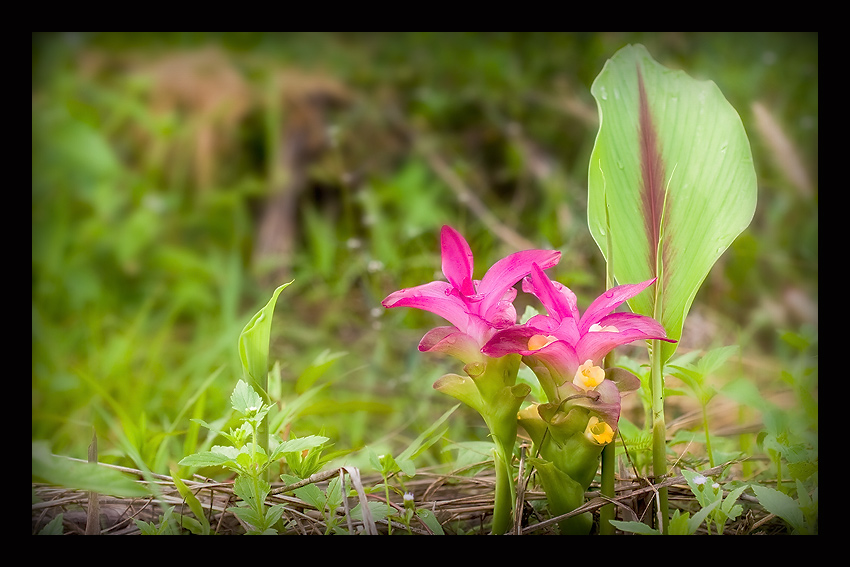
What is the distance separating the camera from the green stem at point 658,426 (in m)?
0.65

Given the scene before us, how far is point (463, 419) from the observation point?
1363 mm

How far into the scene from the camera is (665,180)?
0.69 meters

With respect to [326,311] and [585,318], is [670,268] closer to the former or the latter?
[585,318]

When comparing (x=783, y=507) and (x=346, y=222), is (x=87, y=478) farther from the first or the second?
(x=346, y=222)

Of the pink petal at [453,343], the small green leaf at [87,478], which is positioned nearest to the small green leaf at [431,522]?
the pink petal at [453,343]

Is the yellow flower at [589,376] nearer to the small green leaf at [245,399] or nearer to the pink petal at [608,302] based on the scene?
the pink petal at [608,302]

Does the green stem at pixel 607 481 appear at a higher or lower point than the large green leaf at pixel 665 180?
lower

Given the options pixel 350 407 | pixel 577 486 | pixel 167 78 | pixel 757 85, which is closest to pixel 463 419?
pixel 350 407

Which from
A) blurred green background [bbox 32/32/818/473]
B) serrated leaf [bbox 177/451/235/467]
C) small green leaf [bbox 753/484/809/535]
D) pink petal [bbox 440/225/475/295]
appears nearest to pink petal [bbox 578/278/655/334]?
pink petal [bbox 440/225/475/295]

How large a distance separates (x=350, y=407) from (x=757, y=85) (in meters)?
1.72

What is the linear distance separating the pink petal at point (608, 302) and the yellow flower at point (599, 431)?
0.08 metres

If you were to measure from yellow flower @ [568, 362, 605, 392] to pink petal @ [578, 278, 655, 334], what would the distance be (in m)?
0.03

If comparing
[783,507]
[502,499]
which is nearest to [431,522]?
[502,499]

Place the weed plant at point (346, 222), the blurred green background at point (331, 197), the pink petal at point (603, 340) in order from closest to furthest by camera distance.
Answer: the pink petal at point (603, 340) → the weed plant at point (346, 222) → the blurred green background at point (331, 197)
